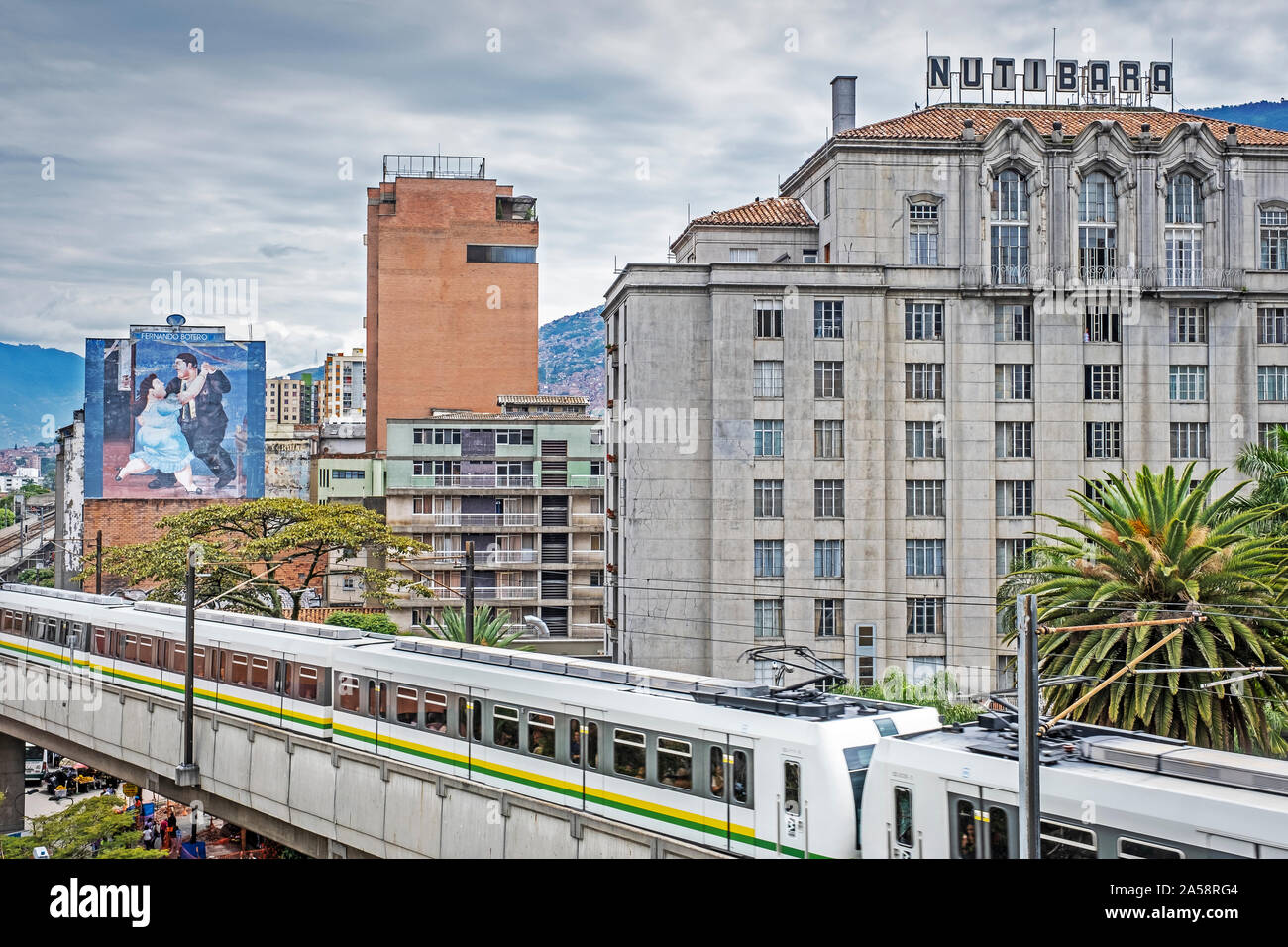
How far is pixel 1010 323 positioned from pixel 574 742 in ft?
124

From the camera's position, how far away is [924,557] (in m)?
50.9

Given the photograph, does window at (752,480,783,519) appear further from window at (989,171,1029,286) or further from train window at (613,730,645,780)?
train window at (613,730,645,780)

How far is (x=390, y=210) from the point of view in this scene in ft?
331

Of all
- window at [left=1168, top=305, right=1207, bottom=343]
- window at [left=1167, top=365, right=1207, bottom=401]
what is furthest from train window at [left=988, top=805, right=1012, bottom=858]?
window at [left=1168, top=305, right=1207, bottom=343]

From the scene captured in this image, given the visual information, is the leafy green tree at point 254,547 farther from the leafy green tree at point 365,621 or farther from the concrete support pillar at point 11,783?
the concrete support pillar at point 11,783

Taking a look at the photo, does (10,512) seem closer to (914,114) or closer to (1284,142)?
(914,114)

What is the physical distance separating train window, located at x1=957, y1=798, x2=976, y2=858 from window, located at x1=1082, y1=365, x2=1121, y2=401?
40.8m

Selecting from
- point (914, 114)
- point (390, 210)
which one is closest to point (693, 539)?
point (914, 114)

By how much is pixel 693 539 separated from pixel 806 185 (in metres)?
19.4

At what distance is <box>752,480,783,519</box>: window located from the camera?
49312mm

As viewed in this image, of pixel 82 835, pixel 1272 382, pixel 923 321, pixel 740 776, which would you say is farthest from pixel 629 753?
pixel 1272 382

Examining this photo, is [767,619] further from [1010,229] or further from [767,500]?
[1010,229]

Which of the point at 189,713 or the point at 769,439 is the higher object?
the point at 769,439

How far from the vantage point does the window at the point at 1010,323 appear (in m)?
51.8
